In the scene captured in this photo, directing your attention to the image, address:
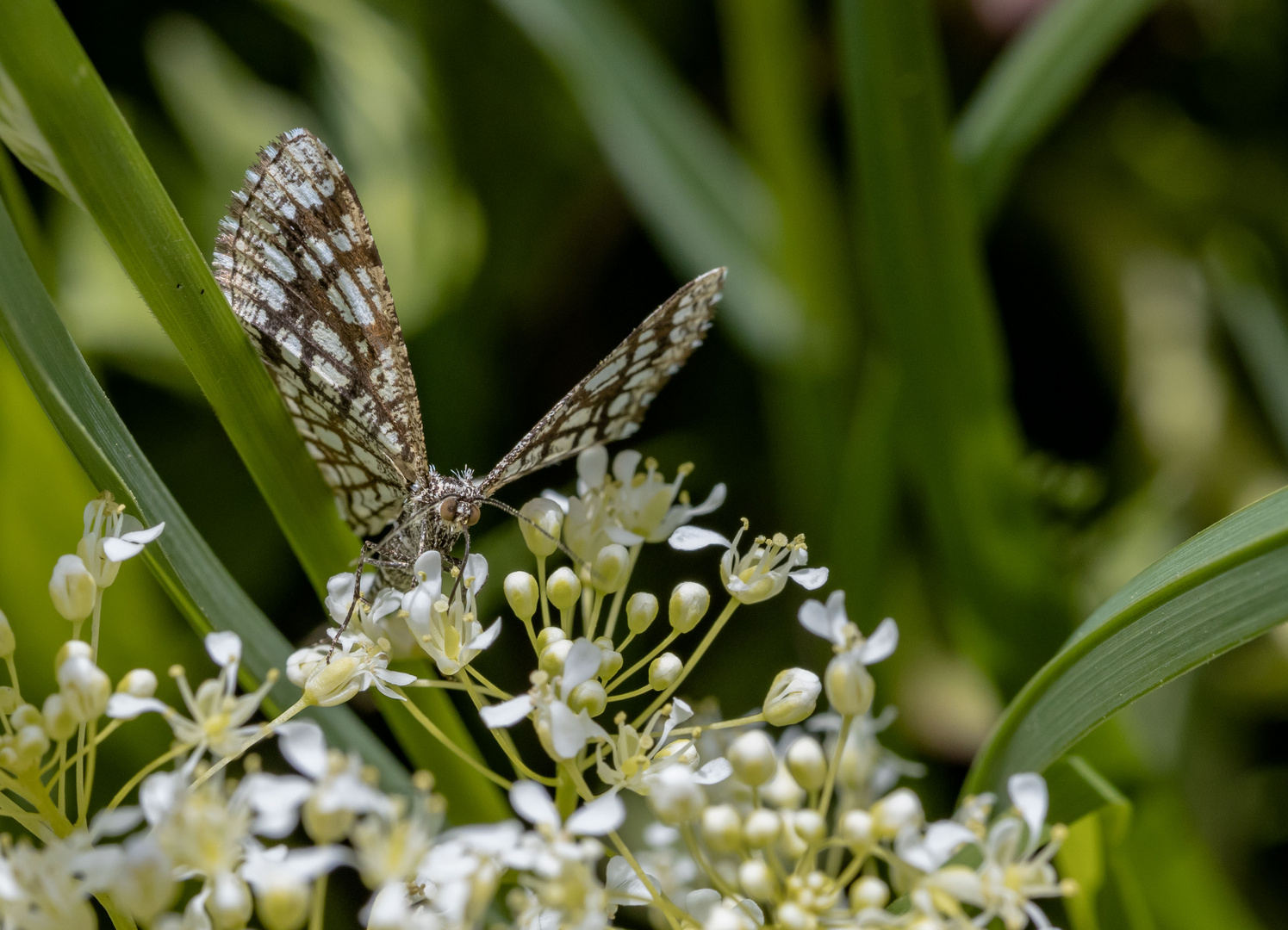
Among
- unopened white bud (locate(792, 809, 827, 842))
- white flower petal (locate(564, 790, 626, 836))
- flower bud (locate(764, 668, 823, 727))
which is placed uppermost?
white flower petal (locate(564, 790, 626, 836))

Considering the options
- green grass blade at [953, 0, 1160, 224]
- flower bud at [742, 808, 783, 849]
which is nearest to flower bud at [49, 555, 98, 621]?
flower bud at [742, 808, 783, 849]

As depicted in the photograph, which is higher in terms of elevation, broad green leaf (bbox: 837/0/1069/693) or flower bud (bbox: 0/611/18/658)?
flower bud (bbox: 0/611/18/658)

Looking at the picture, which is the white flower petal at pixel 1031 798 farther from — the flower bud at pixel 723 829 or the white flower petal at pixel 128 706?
the white flower petal at pixel 128 706

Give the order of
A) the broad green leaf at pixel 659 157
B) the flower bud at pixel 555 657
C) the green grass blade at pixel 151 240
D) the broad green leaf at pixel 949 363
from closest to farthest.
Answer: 1. the green grass blade at pixel 151 240
2. the flower bud at pixel 555 657
3. the broad green leaf at pixel 949 363
4. the broad green leaf at pixel 659 157

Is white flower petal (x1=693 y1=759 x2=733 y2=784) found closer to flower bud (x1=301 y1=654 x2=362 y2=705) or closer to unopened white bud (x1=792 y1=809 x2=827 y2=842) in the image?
unopened white bud (x1=792 y1=809 x2=827 y2=842)

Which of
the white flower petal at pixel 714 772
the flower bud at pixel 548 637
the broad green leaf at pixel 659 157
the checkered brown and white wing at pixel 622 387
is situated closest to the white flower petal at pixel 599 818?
the white flower petal at pixel 714 772

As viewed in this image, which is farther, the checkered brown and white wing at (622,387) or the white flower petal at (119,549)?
the checkered brown and white wing at (622,387)

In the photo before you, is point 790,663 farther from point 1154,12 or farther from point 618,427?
point 1154,12
